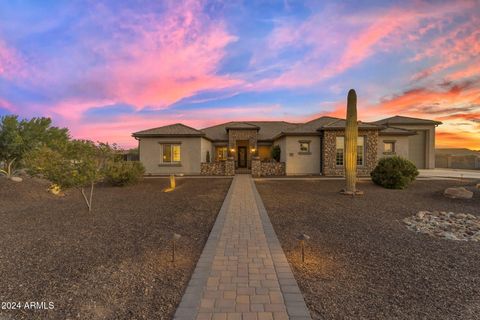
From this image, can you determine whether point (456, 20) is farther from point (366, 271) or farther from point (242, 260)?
point (242, 260)

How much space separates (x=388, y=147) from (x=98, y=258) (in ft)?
76.6

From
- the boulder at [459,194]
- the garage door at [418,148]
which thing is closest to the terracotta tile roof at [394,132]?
the garage door at [418,148]

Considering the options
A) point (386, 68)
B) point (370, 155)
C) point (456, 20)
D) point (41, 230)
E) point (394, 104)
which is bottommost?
point (41, 230)

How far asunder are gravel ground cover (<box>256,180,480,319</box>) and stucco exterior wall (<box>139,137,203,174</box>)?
44.9ft

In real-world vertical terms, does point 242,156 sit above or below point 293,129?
below

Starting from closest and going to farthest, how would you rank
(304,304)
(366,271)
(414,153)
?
(304,304), (366,271), (414,153)

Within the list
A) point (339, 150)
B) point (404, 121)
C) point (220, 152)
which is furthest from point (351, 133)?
point (404, 121)

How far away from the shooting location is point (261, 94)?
70.2 feet

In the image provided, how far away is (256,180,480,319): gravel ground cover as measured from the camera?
2.69 m

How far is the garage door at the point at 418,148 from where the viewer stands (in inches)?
997

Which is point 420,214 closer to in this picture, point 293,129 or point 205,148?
point 293,129

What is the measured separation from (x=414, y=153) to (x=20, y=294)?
32.8 meters

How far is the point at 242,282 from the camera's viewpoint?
10.6 ft

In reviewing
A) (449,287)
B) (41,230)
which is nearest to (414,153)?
(449,287)
